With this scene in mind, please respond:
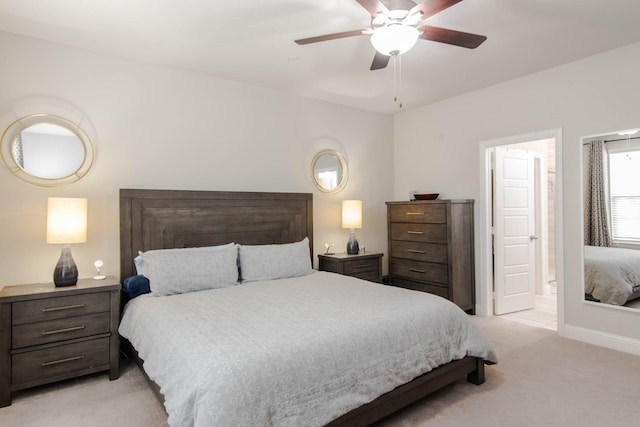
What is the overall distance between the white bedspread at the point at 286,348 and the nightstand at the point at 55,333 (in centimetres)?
18

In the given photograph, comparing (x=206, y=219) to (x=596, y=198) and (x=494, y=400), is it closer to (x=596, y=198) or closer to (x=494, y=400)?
(x=494, y=400)

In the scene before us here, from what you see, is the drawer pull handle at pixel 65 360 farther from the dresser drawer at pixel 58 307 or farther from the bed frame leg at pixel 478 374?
the bed frame leg at pixel 478 374

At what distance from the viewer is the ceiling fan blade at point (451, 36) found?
A: 2193 mm

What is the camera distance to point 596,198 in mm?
3387

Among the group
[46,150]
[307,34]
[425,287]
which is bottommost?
[425,287]

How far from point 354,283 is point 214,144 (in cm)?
201

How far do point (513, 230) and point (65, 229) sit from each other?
4602mm

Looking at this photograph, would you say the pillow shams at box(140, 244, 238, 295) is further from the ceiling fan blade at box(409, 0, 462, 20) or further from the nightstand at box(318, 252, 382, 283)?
the ceiling fan blade at box(409, 0, 462, 20)

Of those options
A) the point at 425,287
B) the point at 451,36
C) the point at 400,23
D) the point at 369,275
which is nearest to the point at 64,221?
the point at 400,23

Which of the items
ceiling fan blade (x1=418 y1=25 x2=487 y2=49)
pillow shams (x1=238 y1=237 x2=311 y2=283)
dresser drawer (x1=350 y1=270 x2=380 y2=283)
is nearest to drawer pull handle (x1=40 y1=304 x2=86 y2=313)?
pillow shams (x1=238 y1=237 x2=311 y2=283)

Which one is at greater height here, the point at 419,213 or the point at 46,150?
the point at 46,150

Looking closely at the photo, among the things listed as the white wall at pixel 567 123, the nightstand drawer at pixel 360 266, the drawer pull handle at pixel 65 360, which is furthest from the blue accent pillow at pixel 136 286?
the white wall at pixel 567 123

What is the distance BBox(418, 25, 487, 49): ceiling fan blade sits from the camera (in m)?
2.19

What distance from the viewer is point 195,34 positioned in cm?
285
